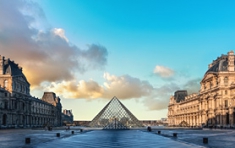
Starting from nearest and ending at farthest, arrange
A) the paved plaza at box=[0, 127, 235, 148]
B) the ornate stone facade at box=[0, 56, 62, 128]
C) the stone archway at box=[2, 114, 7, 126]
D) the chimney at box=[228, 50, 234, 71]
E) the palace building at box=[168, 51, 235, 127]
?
the paved plaza at box=[0, 127, 235, 148], the palace building at box=[168, 51, 235, 127], the stone archway at box=[2, 114, 7, 126], the chimney at box=[228, 50, 234, 71], the ornate stone facade at box=[0, 56, 62, 128]

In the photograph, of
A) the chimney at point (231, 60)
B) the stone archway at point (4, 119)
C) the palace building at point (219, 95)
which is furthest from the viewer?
the chimney at point (231, 60)

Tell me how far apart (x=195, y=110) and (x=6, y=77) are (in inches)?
2472

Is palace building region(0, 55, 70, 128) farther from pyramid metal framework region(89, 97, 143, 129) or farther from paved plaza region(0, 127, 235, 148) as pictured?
paved plaza region(0, 127, 235, 148)

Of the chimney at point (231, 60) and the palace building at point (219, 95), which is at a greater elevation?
the chimney at point (231, 60)

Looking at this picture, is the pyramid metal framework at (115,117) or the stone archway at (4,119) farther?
the pyramid metal framework at (115,117)

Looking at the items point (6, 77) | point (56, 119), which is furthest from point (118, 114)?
point (56, 119)

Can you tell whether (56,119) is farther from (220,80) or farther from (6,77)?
(220,80)

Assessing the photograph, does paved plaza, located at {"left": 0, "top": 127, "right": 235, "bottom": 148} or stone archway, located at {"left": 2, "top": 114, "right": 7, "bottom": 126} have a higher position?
paved plaza, located at {"left": 0, "top": 127, "right": 235, "bottom": 148}

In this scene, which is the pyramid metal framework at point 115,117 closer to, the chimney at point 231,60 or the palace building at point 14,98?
the palace building at point 14,98

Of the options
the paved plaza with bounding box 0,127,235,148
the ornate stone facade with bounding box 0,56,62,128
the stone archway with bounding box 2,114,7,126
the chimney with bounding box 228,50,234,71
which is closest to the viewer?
the paved plaza with bounding box 0,127,235,148

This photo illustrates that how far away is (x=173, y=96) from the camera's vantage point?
144 meters

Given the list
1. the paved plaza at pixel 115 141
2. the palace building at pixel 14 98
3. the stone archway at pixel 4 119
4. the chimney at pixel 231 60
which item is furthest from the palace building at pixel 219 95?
the stone archway at pixel 4 119

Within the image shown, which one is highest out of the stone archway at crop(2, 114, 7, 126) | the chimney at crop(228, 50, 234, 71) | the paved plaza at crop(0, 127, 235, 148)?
the chimney at crop(228, 50, 234, 71)

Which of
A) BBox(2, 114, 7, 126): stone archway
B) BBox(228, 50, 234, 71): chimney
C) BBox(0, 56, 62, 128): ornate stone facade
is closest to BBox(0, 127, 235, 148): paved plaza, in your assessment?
BBox(2, 114, 7, 126): stone archway
